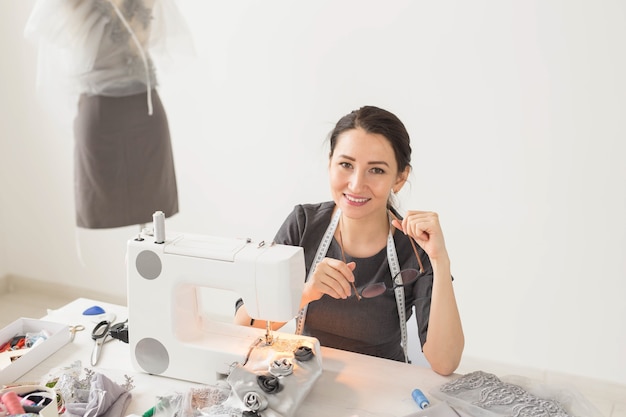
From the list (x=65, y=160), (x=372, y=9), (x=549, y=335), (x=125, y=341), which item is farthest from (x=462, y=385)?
(x=65, y=160)

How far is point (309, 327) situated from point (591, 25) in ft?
5.29

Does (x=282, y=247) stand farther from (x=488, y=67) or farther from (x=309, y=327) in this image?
(x=488, y=67)

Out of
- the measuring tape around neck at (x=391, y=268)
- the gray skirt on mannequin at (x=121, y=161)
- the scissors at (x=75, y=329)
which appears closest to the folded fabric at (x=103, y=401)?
the scissors at (x=75, y=329)

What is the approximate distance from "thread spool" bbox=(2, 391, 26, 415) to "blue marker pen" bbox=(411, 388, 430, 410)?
2.72 ft

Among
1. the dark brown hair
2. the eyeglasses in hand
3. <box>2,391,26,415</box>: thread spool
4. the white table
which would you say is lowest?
the white table

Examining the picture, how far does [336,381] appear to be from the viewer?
5.18 feet

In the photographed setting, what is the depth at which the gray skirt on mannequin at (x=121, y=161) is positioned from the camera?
2.88 m

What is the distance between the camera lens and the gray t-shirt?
1910 millimetres

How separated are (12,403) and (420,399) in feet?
2.82

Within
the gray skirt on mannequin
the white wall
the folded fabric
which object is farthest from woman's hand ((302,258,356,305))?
the gray skirt on mannequin

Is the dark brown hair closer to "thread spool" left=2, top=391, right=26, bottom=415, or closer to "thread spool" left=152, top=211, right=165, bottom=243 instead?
"thread spool" left=152, top=211, right=165, bottom=243

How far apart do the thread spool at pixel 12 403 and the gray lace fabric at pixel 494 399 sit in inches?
35.0

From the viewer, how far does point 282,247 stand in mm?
1523

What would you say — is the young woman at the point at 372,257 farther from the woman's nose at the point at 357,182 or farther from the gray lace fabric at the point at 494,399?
the gray lace fabric at the point at 494,399
